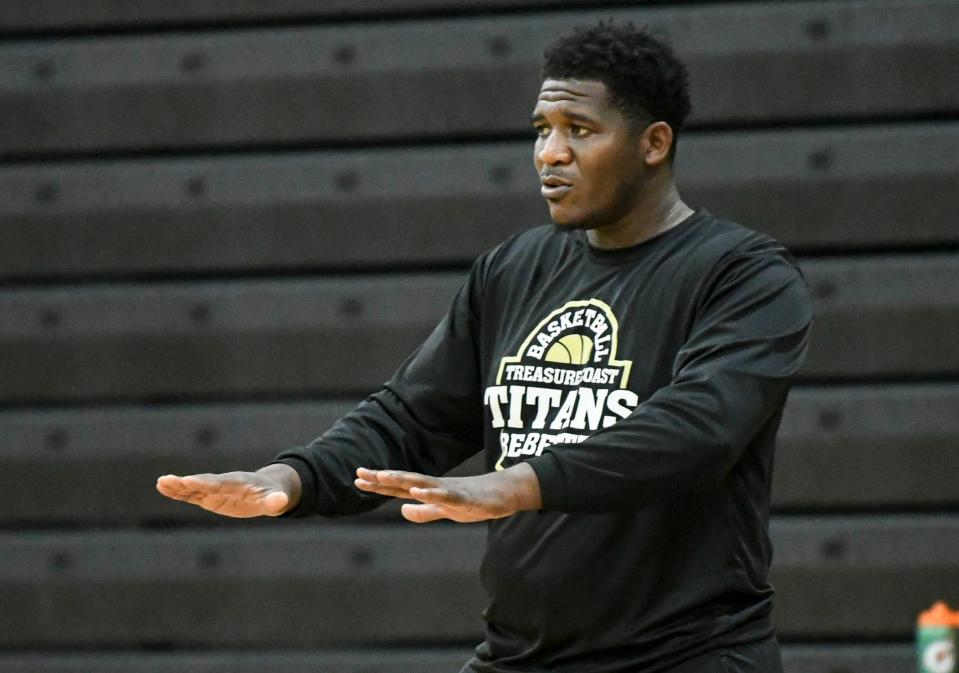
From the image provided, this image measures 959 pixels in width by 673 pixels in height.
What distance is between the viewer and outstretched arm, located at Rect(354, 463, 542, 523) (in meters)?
2.13

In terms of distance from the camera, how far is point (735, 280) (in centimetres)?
248

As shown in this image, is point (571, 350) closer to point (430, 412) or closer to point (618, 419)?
point (618, 419)

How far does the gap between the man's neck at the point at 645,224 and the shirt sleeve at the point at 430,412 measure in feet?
1.00

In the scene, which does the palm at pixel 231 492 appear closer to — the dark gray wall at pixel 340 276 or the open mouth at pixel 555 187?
the open mouth at pixel 555 187

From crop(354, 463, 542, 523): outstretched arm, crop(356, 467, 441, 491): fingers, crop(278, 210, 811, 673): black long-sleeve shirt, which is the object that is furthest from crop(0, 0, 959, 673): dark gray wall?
crop(356, 467, 441, 491): fingers

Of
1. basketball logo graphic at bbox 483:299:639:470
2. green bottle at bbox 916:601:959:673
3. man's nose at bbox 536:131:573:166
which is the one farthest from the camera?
man's nose at bbox 536:131:573:166

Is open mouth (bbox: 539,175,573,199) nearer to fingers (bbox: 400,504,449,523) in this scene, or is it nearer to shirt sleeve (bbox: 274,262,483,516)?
shirt sleeve (bbox: 274,262,483,516)

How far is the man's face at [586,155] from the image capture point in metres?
2.61

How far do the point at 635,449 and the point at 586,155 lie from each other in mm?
583

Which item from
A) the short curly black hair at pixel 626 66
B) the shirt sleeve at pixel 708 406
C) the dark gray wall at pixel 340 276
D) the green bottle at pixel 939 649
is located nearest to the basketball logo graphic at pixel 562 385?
the shirt sleeve at pixel 708 406

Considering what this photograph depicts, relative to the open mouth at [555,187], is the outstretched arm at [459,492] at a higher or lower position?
lower

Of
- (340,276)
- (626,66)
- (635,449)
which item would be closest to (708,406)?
(635,449)

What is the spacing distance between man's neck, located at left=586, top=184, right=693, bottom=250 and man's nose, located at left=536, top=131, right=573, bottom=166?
5.7 inches

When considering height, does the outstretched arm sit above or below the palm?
above
